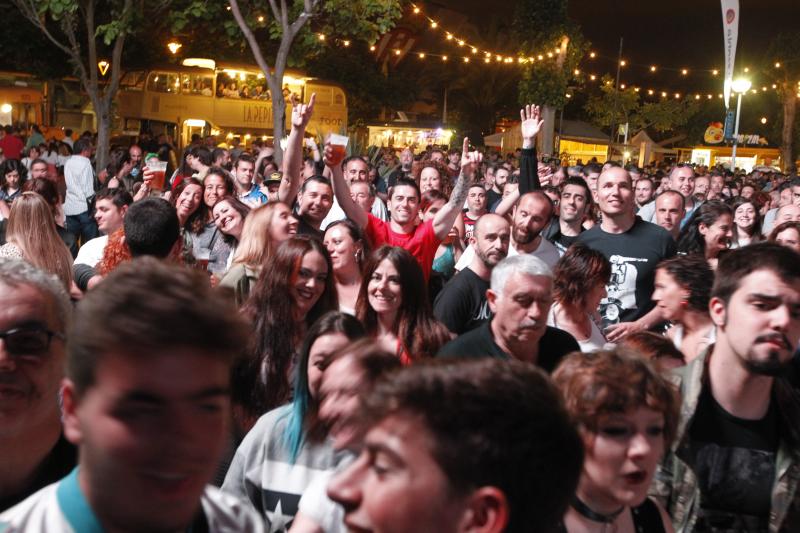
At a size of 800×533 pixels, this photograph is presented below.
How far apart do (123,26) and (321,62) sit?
2509 centimetres

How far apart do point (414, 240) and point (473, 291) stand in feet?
4.70

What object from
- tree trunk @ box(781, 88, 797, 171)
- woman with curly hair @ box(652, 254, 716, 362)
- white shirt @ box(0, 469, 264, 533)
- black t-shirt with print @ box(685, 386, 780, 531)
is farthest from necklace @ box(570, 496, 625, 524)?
tree trunk @ box(781, 88, 797, 171)

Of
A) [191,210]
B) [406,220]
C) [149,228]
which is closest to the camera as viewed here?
[149,228]

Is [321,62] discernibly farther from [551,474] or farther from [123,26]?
[551,474]

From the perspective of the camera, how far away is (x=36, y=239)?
17.5 ft

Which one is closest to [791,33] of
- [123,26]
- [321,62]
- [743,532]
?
[321,62]

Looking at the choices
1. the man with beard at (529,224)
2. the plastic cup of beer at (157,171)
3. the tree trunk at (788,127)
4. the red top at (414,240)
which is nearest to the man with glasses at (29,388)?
the red top at (414,240)

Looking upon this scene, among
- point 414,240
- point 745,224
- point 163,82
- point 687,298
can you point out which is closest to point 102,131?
point 163,82

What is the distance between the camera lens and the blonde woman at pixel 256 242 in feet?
18.2

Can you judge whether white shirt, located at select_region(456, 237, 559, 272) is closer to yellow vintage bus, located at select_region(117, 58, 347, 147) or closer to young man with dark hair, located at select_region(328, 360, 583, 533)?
young man with dark hair, located at select_region(328, 360, 583, 533)

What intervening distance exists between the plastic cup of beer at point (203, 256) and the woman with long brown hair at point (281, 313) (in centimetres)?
220

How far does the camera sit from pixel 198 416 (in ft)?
5.50

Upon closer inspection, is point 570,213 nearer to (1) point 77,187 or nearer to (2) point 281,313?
(2) point 281,313

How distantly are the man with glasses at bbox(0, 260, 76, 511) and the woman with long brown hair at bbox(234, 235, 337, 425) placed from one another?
1656mm
